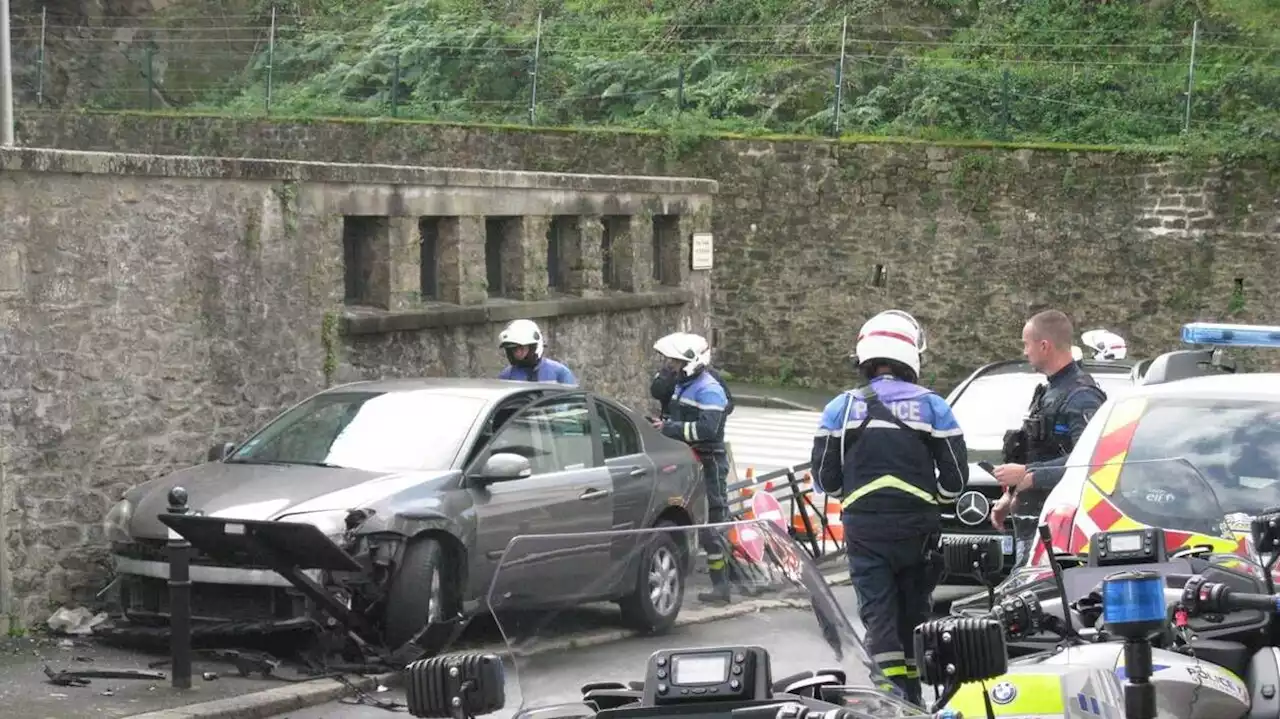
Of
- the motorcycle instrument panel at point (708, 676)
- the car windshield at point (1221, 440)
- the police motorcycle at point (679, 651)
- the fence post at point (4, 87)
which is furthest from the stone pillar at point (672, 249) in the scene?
the motorcycle instrument panel at point (708, 676)

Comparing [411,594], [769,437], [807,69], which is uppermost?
[807,69]

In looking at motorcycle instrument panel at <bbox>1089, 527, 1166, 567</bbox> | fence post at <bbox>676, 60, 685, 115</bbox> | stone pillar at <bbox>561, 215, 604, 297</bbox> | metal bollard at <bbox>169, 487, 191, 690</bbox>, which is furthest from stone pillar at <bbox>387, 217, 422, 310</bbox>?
fence post at <bbox>676, 60, 685, 115</bbox>

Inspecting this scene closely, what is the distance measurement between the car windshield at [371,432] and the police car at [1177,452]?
4147 millimetres

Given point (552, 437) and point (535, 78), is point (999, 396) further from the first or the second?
point (535, 78)

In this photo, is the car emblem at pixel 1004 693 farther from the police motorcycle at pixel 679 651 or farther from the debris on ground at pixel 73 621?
the debris on ground at pixel 73 621

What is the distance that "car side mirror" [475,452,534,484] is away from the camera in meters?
10.9

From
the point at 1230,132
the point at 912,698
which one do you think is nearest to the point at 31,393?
the point at 912,698

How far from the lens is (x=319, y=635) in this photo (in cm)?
1062

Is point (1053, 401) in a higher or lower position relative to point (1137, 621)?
lower

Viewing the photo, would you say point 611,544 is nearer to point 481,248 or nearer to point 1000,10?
point 481,248

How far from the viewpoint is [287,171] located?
14625 millimetres

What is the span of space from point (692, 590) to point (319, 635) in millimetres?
5968

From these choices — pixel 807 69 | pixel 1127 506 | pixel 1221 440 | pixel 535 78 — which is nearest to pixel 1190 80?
pixel 807 69

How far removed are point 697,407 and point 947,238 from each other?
14.7 meters
